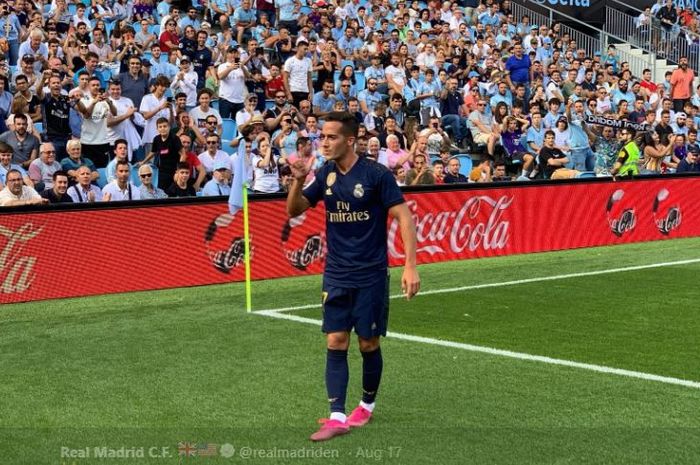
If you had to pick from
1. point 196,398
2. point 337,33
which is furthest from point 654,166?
point 196,398

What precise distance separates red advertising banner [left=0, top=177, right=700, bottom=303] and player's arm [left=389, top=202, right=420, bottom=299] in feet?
23.1

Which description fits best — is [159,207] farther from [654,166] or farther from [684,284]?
[654,166]

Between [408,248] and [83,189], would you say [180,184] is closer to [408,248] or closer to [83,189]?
[83,189]

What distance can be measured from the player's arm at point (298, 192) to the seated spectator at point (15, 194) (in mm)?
6835

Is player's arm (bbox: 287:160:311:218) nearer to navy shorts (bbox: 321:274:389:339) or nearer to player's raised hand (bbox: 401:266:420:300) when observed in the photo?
navy shorts (bbox: 321:274:389:339)

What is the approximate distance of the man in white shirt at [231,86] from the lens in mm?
19719

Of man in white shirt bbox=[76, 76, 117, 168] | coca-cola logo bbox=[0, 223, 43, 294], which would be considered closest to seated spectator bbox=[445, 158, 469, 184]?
man in white shirt bbox=[76, 76, 117, 168]

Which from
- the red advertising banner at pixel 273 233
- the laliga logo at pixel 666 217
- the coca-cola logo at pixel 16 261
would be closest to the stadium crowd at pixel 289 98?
the coca-cola logo at pixel 16 261

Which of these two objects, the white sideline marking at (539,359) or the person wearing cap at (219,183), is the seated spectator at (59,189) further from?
the white sideline marking at (539,359)

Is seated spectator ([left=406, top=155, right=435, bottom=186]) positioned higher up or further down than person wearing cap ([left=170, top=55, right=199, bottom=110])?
further down

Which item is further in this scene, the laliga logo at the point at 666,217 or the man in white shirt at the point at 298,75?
the man in white shirt at the point at 298,75

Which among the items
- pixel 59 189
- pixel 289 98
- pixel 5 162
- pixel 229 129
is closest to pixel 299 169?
pixel 59 189

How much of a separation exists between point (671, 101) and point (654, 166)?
5.07 m

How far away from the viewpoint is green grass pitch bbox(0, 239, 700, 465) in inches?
270
